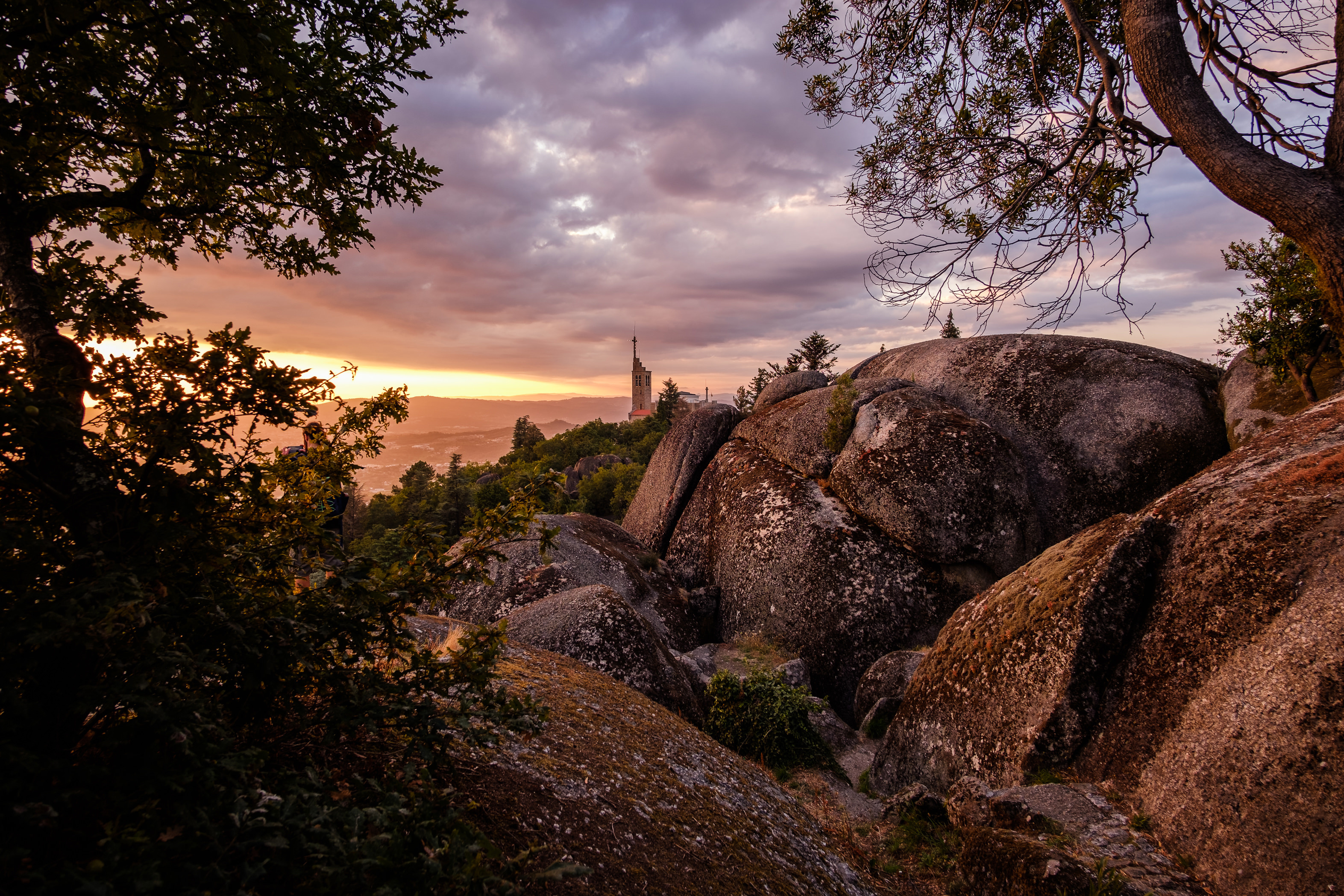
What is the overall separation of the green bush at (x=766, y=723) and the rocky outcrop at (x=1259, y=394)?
11.9 meters

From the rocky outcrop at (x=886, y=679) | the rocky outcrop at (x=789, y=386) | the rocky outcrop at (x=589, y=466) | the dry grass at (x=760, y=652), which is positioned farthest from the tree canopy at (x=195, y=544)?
the rocky outcrop at (x=589, y=466)

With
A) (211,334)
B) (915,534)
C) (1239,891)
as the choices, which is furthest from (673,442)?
(211,334)

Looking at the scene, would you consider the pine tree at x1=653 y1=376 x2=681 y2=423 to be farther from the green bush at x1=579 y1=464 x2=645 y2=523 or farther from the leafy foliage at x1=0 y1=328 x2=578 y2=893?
the leafy foliage at x1=0 y1=328 x2=578 y2=893

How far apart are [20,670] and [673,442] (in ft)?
71.6

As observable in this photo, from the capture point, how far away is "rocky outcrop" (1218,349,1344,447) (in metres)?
12.6

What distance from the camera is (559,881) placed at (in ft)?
9.63

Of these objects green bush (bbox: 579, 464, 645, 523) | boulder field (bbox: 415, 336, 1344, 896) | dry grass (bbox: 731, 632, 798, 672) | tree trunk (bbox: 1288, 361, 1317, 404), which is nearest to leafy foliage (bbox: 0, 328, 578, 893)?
boulder field (bbox: 415, 336, 1344, 896)

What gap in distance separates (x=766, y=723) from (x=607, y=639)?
4.57 metres

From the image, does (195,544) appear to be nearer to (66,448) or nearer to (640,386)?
(66,448)

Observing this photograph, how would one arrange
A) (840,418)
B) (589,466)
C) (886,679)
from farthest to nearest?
(589,466) < (840,418) < (886,679)

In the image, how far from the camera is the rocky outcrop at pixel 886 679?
1269 cm

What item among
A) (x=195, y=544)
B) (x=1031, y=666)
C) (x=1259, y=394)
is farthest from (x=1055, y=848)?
(x=1259, y=394)

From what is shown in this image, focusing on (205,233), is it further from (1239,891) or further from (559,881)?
(1239,891)

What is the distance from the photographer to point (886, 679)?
13.0m
